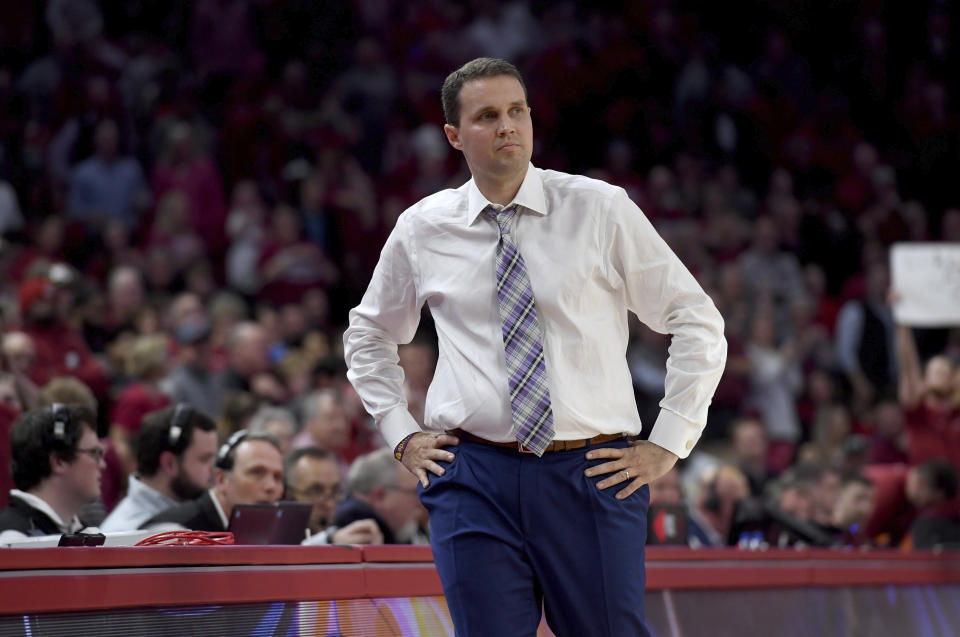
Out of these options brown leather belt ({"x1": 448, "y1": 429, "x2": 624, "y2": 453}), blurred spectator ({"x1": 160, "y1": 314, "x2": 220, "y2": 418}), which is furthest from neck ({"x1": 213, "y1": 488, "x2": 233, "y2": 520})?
blurred spectator ({"x1": 160, "y1": 314, "x2": 220, "y2": 418})

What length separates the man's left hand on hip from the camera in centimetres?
312

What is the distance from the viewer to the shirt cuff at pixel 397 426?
341 cm

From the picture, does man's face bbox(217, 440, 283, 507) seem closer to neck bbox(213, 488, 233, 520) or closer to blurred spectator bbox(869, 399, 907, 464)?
neck bbox(213, 488, 233, 520)

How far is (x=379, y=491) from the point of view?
585 cm

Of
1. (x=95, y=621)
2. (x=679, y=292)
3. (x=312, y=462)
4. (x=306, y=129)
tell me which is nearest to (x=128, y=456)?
(x=312, y=462)

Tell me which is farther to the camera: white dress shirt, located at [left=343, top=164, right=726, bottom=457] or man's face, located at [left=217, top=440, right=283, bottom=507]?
man's face, located at [left=217, top=440, right=283, bottom=507]

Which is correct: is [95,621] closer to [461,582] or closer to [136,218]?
[461,582]

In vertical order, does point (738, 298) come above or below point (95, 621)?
below

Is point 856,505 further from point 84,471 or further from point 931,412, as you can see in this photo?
point 84,471

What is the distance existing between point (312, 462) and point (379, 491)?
348 mm

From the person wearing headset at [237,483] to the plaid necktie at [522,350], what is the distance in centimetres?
232

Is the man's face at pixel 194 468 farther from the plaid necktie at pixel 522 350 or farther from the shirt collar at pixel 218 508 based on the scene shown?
the plaid necktie at pixel 522 350

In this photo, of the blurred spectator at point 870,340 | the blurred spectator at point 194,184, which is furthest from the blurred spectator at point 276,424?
the blurred spectator at point 870,340

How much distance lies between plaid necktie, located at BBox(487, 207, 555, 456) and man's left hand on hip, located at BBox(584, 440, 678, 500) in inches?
5.2
